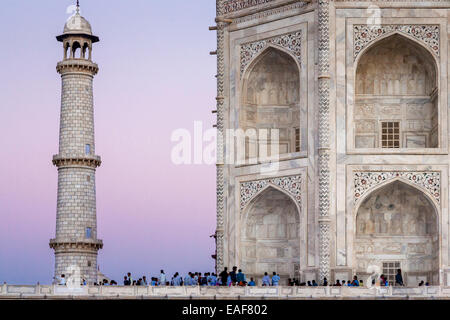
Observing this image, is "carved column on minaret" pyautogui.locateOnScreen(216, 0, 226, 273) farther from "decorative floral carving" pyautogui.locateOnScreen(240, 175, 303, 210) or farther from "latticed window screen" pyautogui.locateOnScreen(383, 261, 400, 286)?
"latticed window screen" pyautogui.locateOnScreen(383, 261, 400, 286)

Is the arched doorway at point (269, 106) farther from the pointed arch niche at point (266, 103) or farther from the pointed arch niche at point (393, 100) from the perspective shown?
the pointed arch niche at point (393, 100)

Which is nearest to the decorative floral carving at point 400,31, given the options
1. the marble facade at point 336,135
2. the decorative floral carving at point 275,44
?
the marble facade at point 336,135

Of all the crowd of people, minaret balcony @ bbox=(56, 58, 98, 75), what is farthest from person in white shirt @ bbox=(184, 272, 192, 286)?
minaret balcony @ bbox=(56, 58, 98, 75)

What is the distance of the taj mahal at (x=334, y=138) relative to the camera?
122 feet

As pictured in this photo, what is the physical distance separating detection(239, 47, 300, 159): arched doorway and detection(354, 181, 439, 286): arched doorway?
3194mm

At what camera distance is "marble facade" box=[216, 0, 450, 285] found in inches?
1459

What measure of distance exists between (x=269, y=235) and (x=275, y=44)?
5.77 meters

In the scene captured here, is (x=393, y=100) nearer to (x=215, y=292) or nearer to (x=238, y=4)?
(x=238, y=4)

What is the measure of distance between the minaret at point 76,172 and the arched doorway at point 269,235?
24.1 feet

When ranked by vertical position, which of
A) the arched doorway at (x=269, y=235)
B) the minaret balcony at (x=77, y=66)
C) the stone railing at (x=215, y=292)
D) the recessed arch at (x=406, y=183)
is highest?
the minaret balcony at (x=77, y=66)
